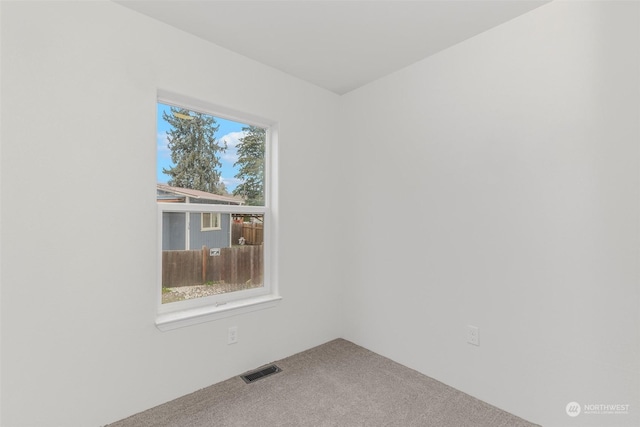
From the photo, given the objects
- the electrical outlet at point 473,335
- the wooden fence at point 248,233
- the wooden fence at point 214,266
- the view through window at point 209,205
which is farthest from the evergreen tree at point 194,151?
the electrical outlet at point 473,335

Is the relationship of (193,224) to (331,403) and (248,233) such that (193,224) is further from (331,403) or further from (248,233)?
(331,403)

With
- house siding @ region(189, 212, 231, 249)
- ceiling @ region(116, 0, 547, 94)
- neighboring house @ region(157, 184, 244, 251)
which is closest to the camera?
ceiling @ region(116, 0, 547, 94)

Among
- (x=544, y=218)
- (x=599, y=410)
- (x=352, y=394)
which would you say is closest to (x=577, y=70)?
(x=544, y=218)

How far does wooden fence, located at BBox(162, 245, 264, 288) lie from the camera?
7.18ft

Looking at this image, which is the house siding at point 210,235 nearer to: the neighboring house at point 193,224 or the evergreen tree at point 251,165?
the neighboring house at point 193,224

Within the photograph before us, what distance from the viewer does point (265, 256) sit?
8.84 feet

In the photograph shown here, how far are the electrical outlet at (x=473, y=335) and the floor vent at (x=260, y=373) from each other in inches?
56.5

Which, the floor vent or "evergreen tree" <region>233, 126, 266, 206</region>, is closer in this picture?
A: the floor vent

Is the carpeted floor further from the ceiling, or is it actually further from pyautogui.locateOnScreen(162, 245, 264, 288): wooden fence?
the ceiling

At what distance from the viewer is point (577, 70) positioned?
1.71 meters

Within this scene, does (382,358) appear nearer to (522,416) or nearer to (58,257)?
(522,416)

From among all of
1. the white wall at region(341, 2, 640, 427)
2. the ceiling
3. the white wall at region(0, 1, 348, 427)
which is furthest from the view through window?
the white wall at region(341, 2, 640, 427)

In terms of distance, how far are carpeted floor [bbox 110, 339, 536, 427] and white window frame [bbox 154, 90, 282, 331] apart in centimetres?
51

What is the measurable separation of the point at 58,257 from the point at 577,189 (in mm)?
2855
